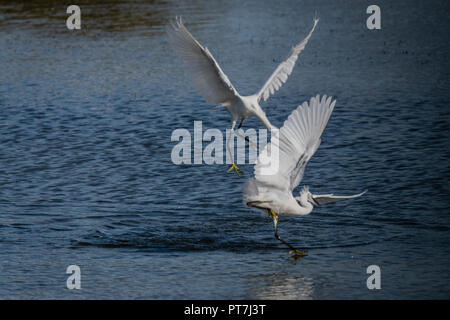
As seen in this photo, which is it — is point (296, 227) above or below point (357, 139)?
below

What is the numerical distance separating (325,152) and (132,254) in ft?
17.3

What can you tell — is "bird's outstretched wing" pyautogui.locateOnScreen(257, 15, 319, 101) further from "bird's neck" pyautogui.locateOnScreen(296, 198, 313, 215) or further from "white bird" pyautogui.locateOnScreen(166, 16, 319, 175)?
"bird's neck" pyautogui.locateOnScreen(296, 198, 313, 215)

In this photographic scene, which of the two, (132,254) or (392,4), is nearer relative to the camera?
(132,254)

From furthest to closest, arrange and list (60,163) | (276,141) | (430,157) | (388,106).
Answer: (388,106) < (60,163) < (430,157) < (276,141)

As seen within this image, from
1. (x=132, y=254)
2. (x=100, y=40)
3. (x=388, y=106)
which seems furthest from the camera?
(x=100, y=40)

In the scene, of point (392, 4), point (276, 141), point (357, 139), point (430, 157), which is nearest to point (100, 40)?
point (392, 4)

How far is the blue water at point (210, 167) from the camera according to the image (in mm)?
9414

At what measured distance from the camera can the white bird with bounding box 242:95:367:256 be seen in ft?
26.3

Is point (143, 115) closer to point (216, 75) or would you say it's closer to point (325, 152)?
point (325, 152)

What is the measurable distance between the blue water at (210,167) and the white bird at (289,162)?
2.49ft

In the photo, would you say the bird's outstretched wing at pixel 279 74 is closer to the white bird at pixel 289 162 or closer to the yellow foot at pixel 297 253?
the white bird at pixel 289 162

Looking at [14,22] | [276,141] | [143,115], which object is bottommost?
[276,141]

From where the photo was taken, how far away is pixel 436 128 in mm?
15133

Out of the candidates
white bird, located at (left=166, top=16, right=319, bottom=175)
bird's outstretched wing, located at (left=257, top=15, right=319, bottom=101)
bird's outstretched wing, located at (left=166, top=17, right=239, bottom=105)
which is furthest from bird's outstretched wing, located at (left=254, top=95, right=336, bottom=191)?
bird's outstretched wing, located at (left=257, top=15, right=319, bottom=101)
